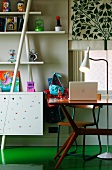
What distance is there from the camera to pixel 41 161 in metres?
5.38

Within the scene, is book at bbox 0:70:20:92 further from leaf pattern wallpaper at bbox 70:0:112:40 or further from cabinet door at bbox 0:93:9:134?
leaf pattern wallpaper at bbox 70:0:112:40

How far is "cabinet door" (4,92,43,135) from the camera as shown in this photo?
6.20 metres

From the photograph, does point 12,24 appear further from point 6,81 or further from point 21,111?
point 21,111

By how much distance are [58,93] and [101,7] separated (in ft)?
5.05

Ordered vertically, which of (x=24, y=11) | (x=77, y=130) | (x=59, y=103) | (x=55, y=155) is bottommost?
(x=55, y=155)

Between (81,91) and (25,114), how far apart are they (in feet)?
5.24

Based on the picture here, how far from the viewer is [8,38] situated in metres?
6.51

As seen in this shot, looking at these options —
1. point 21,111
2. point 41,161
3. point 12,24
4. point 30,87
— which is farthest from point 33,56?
point 41,161

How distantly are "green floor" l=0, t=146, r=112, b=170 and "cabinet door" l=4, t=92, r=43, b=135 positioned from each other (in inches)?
12.0

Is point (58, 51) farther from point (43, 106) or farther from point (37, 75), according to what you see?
point (43, 106)

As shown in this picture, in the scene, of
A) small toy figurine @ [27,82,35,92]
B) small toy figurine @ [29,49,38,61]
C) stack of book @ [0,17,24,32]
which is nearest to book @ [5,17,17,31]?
stack of book @ [0,17,24,32]

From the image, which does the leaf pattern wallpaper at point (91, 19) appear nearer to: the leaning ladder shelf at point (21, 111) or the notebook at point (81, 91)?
the leaning ladder shelf at point (21, 111)

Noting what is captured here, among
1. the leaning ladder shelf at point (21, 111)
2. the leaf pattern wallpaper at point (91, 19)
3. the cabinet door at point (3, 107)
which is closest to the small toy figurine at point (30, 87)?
the leaning ladder shelf at point (21, 111)

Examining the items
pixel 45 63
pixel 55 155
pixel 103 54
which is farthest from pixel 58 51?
pixel 55 155
